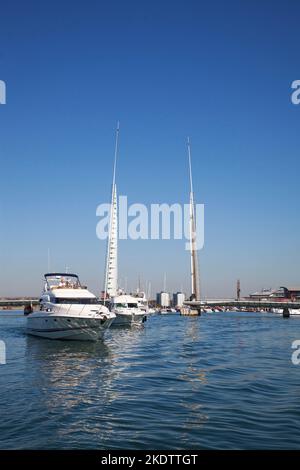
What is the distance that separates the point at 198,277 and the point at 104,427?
14282cm

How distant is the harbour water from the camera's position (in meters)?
14.6

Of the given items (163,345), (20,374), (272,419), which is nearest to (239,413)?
(272,419)

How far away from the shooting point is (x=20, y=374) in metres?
28.3

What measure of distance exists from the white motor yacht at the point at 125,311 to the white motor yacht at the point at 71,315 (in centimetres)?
2744

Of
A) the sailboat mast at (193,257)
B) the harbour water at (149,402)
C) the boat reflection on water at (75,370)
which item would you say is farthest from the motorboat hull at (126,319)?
the sailboat mast at (193,257)

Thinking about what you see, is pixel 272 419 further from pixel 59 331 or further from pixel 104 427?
pixel 59 331

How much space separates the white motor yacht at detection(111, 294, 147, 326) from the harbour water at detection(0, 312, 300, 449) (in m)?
43.2

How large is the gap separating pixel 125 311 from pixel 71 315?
1353 inches

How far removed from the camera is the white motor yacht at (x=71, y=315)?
46688 millimetres

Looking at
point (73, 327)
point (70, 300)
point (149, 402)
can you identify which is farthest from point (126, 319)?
point (149, 402)

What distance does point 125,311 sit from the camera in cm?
8106

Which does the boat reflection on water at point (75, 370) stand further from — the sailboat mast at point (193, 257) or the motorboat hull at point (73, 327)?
the sailboat mast at point (193, 257)

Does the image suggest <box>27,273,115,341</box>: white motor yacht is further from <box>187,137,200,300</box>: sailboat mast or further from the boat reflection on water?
<box>187,137,200,300</box>: sailboat mast

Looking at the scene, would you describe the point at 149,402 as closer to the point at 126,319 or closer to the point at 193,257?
the point at 126,319
